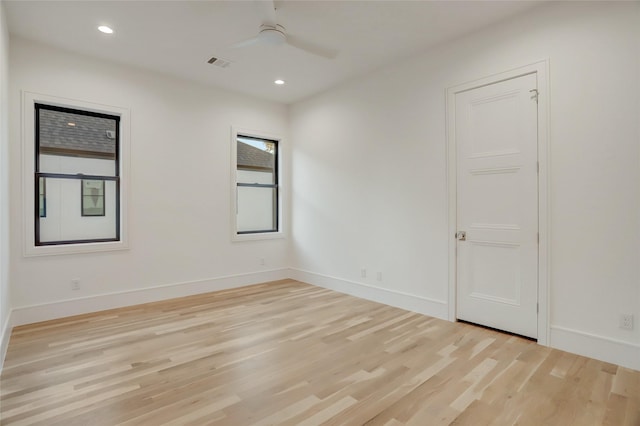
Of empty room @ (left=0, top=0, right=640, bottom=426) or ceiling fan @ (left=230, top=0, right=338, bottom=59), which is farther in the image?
ceiling fan @ (left=230, top=0, right=338, bottom=59)

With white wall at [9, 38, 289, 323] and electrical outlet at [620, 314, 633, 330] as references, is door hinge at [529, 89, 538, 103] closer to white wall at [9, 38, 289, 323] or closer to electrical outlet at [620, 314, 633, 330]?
electrical outlet at [620, 314, 633, 330]

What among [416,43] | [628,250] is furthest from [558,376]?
[416,43]

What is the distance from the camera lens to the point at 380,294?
4.39 metres

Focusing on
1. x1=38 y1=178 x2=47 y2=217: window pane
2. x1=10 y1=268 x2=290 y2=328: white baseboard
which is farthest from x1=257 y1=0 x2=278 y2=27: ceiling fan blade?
x1=10 y1=268 x2=290 y2=328: white baseboard

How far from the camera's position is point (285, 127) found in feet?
19.4

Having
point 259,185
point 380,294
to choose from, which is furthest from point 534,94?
point 259,185

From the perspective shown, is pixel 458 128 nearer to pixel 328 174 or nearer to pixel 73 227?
pixel 328 174

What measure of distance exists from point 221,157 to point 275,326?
281 cm

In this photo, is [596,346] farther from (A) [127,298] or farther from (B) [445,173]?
(A) [127,298]

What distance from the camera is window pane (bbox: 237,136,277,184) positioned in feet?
18.0

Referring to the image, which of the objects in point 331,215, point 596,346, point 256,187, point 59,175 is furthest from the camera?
point 256,187

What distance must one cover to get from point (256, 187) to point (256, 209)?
38 centimetres

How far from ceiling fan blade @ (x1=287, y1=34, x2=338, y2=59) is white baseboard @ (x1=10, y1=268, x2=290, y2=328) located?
3434mm

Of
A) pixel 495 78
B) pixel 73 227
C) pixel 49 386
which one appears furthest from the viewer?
pixel 73 227
